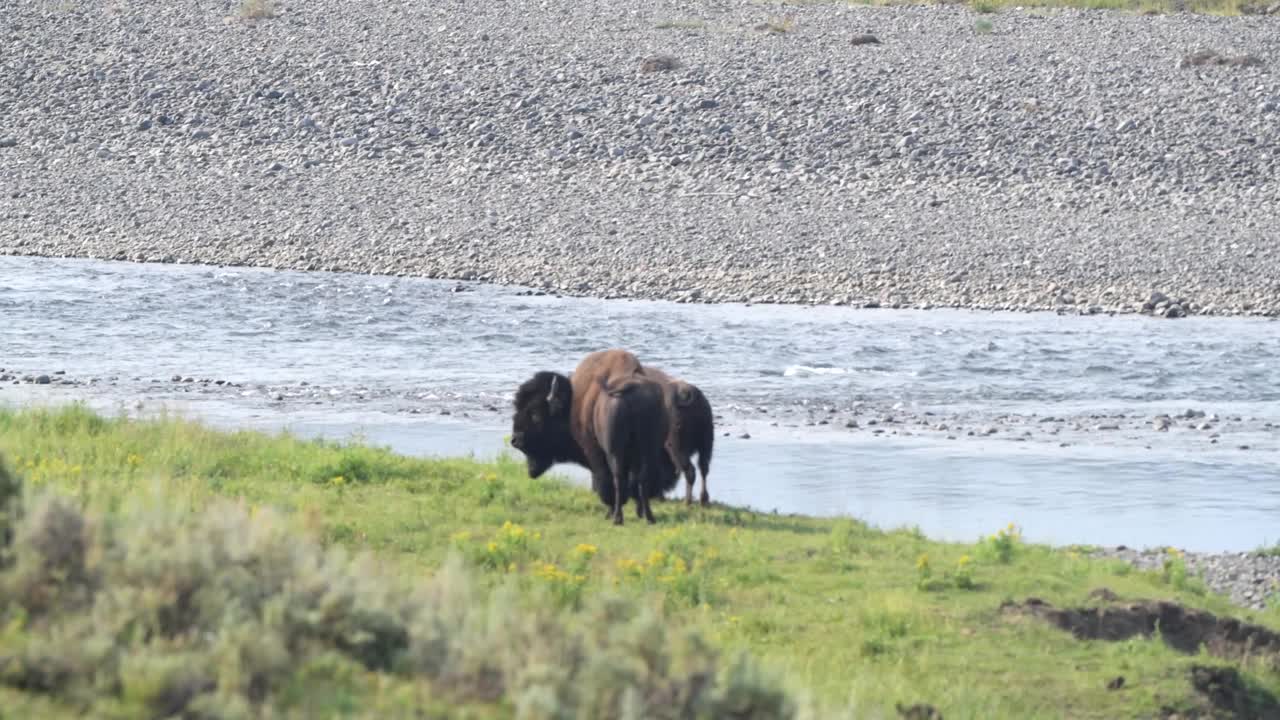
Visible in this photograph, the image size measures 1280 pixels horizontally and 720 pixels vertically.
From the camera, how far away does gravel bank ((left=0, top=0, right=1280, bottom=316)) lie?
23.8 meters

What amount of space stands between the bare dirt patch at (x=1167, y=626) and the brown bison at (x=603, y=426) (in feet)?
8.64

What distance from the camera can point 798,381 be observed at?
18.2 meters

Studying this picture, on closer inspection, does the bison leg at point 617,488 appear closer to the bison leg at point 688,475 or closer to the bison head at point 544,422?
the bison leg at point 688,475

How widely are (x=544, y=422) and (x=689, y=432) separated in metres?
0.92

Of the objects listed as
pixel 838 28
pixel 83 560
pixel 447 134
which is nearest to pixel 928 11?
pixel 838 28

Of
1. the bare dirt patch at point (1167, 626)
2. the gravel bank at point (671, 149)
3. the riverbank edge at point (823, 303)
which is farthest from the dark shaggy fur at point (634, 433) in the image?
the gravel bank at point (671, 149)

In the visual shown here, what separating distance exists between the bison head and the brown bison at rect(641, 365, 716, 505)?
0.58m

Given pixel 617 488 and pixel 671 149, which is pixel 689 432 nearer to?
pixel 617 488

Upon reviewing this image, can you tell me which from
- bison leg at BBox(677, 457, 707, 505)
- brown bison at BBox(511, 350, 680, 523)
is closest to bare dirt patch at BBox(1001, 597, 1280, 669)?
brown bison at BBox(511, 350, 680, 523)

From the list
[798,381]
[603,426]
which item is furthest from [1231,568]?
[798,381]

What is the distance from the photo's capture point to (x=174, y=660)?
5137 millimetres

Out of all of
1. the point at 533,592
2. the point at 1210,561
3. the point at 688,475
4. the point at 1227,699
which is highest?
the point at 533,592

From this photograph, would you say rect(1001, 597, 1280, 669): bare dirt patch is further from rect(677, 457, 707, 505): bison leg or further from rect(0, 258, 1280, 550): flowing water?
rect(677, 457, 707, 505): bison leg

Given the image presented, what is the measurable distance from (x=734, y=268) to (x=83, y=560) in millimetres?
18165
